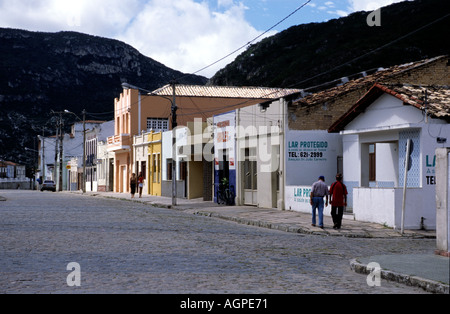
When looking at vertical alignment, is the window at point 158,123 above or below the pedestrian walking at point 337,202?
above

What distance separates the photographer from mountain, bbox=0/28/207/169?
491ft

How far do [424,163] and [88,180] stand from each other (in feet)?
196

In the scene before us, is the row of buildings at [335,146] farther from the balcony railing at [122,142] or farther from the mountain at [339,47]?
the mountain at [339,47]

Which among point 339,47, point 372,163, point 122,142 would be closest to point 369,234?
point 372,163

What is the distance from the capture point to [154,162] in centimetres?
4841

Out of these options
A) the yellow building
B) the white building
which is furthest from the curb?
the yellow building

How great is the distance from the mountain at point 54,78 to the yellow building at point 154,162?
85530mm

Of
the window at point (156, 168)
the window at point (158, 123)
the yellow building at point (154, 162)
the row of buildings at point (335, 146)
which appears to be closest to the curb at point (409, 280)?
the row of buildings at point (335, 146)

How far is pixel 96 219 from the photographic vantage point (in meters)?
21.2

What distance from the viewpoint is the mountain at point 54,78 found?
491 ft

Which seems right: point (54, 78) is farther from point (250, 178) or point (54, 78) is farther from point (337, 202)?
point (337, 202)

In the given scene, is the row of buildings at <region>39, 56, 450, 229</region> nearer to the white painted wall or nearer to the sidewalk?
the white painted wall

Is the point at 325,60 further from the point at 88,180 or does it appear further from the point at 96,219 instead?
the point at 96,219

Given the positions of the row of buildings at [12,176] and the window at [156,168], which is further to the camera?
the row of buildings at [12,176]
